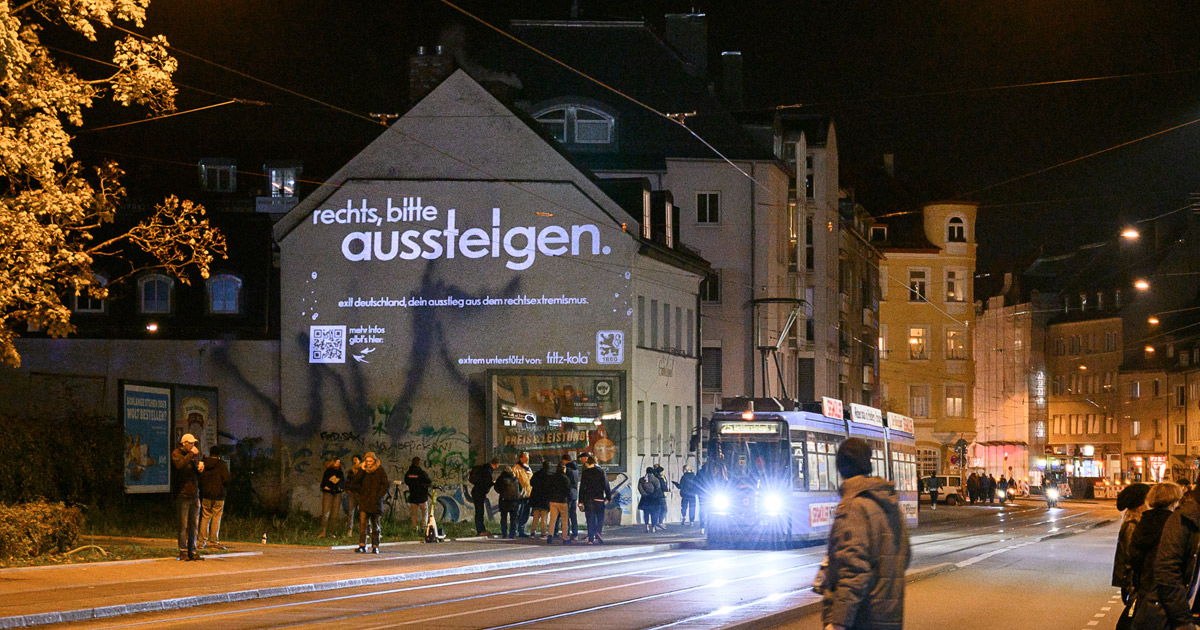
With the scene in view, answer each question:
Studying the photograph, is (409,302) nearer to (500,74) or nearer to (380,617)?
(500,74)

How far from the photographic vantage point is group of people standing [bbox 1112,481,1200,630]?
41.2 feet

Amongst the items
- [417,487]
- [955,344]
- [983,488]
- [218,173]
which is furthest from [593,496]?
[955,344]

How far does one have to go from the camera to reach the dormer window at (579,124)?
53812 mm

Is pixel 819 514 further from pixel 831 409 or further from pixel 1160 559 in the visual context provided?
pixel 1160 559

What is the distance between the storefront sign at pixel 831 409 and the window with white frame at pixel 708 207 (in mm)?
18373

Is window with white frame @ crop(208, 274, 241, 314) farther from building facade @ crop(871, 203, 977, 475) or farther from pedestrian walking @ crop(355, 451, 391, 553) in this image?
building facade @ crop(871, 203, 977, 475)

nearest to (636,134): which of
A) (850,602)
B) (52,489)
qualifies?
(52,489)

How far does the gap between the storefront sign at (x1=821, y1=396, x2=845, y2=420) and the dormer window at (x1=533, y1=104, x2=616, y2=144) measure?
62.7ft

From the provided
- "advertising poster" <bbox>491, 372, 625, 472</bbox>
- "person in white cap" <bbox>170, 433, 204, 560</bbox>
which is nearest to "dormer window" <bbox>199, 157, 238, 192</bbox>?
A: "advertising poster" <bbox>491, 372, 625, 472</bbox>

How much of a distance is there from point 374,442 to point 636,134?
700 inches

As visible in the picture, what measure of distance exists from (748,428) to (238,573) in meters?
15.4

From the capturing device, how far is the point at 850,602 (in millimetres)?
8344

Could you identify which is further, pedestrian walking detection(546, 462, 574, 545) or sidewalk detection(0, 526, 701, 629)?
pedestrian walking detection(546, 462, 574, 545)

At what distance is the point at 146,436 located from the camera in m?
29.7
